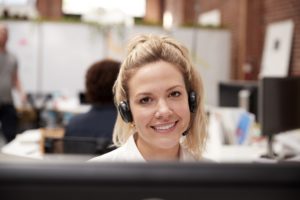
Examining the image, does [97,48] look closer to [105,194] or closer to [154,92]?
[154,92]

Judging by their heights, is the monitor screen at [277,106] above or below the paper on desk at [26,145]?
above

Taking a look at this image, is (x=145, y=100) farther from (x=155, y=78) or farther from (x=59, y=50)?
(x=59, y=50)

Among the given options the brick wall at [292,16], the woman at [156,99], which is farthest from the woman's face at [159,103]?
the brick wall at [292,16]

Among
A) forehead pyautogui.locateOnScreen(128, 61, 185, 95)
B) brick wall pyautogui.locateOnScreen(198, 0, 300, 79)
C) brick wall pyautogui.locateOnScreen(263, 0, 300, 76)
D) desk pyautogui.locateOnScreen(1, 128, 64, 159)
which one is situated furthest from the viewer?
brick wall pyautogui.locateOnScreen(198, 0, 300, 79)

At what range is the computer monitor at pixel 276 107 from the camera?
2939 mm

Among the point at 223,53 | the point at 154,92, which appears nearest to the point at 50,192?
the point at 154,92

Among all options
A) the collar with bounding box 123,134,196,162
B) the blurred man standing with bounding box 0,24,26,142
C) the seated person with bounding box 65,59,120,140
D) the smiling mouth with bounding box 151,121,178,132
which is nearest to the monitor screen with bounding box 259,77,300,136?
the seated person with bounding box 65,59,120,140

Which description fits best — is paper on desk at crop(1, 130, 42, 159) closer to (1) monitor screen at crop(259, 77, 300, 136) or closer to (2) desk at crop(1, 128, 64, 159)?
(2) desk at crop(1, 128, 64, 159)

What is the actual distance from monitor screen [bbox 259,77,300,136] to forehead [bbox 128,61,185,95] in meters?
1.73

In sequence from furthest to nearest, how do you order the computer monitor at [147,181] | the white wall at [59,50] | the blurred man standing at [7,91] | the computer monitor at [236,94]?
the white wall at [59,50]
the blurred man standing at [7,91]
the computer monitor at [236,94]
the computer monitor at [147,181]

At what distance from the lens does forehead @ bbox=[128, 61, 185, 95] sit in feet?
4.07

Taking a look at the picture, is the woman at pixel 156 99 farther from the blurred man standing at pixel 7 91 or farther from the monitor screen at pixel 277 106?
the blurred man standing at pixel 7 91

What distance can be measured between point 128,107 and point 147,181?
98cm

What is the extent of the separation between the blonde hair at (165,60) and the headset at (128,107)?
19mm
